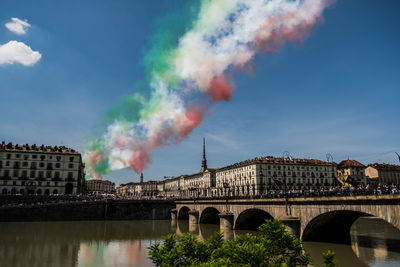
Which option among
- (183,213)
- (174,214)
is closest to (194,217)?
(183,213)

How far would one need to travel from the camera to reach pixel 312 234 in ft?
112

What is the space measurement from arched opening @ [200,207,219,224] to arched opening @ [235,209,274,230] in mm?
14564

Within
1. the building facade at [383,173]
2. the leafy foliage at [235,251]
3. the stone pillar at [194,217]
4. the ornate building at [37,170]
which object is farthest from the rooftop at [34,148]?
the building facade at [383,173]

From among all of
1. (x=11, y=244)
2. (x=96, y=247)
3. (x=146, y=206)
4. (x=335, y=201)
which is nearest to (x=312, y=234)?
(x=335, y=201)

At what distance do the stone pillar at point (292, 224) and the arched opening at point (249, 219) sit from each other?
13509 mm

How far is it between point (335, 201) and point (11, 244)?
40939mm

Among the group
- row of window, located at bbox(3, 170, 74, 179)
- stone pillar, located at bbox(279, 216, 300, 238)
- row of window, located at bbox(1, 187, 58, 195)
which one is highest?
row of window, located at bbox(3, 170, 74, 179)

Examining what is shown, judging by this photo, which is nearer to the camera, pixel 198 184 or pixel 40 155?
pixel 40 155

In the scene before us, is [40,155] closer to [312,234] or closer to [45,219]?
[45,219]

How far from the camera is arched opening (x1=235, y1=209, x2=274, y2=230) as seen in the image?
47344mm

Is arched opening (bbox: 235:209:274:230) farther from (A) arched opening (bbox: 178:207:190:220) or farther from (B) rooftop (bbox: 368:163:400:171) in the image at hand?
(B) rooftop (bbox: 368:163:400:171)

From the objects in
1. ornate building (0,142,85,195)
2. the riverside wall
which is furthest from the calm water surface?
ornate building (0,142,85,195)

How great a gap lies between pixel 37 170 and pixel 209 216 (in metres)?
61.8

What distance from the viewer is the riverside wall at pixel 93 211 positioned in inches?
2744
